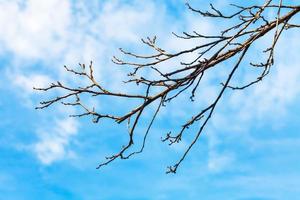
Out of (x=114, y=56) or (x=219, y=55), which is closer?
(x=219, y=55)

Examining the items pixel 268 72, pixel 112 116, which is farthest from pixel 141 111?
pixel 268 72

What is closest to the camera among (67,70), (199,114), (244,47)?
(244,47)

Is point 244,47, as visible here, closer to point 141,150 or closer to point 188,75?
point 188,75

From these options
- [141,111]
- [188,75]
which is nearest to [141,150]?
[141,111]

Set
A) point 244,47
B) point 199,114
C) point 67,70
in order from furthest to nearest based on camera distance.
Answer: point 67,70
point 199,114
point 244,47

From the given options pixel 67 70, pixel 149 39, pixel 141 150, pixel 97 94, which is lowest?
pixel 141 150

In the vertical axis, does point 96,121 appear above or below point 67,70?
below

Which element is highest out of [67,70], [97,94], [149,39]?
[149,39]

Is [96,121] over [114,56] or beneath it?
beneath

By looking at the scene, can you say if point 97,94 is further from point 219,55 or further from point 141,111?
point 219,55
